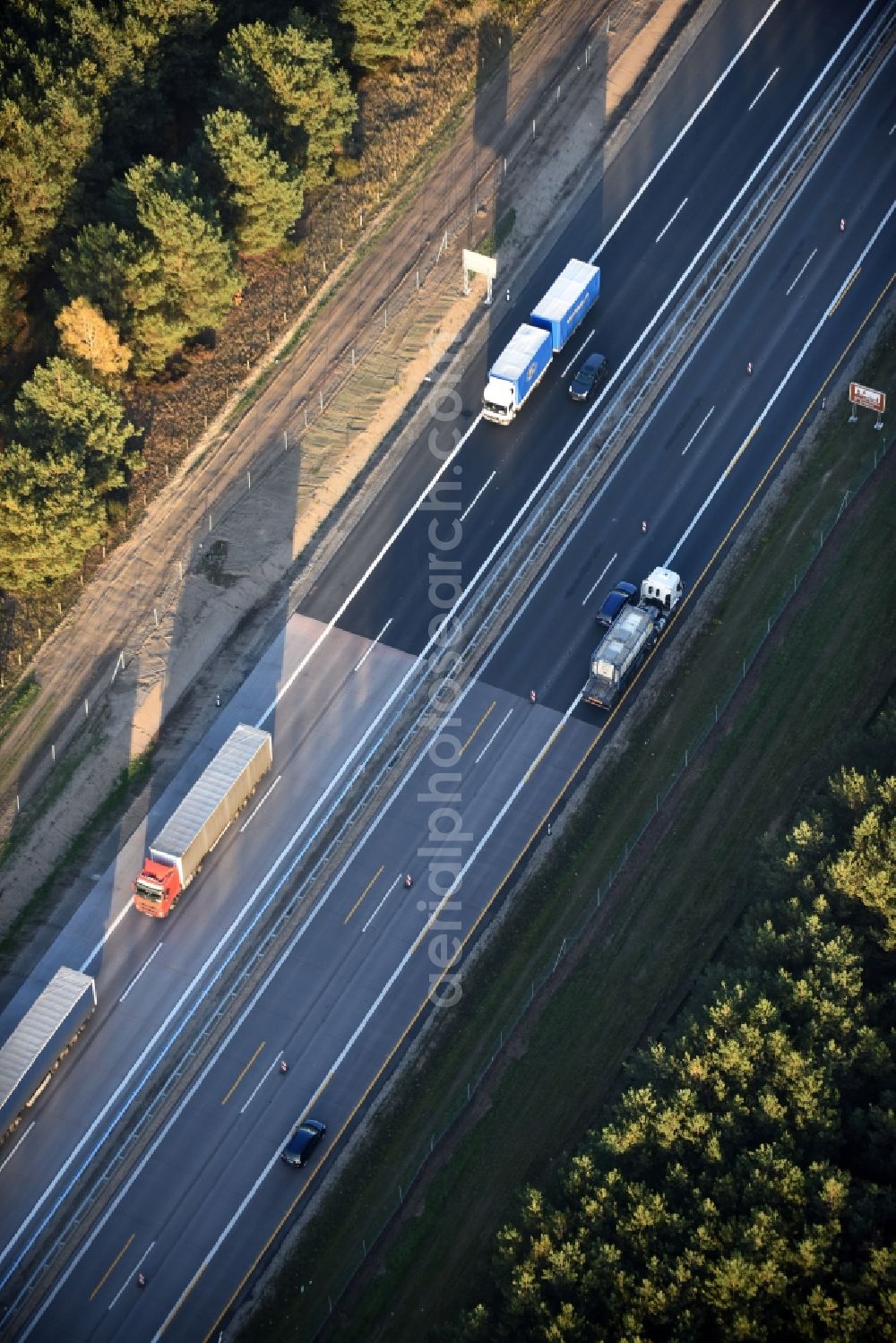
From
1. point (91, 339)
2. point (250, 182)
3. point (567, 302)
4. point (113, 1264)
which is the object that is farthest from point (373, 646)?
point (113, 1264)

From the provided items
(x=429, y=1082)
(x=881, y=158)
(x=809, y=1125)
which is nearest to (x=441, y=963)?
(x=429, y=1082)

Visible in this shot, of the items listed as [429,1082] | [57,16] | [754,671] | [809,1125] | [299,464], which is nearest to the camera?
[809,1125]

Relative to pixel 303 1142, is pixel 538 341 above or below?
above

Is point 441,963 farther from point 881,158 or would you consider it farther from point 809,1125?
point 881,158

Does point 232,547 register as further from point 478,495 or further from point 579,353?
point 579,353

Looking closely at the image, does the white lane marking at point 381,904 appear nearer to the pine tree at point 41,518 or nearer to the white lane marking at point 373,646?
the white lane marking at point 373,646

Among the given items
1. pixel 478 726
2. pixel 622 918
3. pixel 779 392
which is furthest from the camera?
pixel 779 392

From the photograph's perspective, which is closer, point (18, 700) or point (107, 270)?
point (18, 700)

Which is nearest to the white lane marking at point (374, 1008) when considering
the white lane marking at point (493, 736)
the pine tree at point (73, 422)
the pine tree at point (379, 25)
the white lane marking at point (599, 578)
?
the white lane marking at point (493, 736)

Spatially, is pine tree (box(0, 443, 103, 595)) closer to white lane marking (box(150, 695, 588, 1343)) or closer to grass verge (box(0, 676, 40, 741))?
grass verge (box(0, 676, 40, 741))
